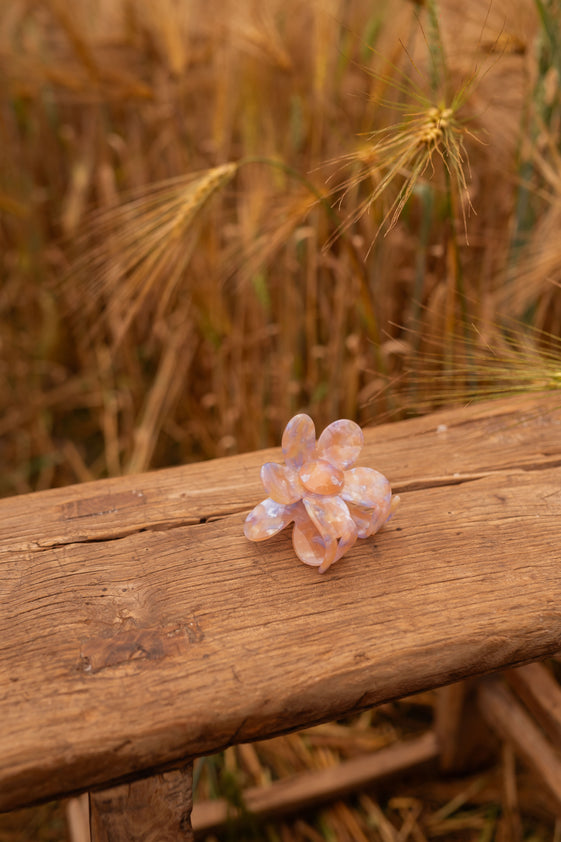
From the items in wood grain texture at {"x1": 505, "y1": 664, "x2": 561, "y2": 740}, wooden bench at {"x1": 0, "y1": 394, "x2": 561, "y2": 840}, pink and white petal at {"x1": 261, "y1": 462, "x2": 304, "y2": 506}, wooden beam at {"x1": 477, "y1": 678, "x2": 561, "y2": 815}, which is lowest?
wooden beam at {"x1": 477, "y1": 678, "x2": 561, "y2": 815}

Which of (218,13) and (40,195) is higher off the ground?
(218,13)

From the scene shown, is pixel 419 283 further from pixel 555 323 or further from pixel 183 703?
pixel 183 703

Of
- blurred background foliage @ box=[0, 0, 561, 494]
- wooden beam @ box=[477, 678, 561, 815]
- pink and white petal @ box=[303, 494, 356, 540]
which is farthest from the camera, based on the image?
wooden beam @ box=[477, 678, 561, 815]

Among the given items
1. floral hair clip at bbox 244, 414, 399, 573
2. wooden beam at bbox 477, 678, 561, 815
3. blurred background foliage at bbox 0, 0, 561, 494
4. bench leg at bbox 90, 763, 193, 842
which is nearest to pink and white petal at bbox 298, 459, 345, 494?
floral hair clip at bbox 244, 414, 399, 573

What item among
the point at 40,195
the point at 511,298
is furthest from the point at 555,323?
the point at 40,195

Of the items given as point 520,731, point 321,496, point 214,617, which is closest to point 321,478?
point 321,496

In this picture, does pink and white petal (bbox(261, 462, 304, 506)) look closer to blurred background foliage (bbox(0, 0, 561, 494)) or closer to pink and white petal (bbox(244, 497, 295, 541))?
pink and white petal (bbox(244, 497, 295, 541))

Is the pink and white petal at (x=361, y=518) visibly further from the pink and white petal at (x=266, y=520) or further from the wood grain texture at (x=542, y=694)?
the wood grain texture at (x=542, y=694)
